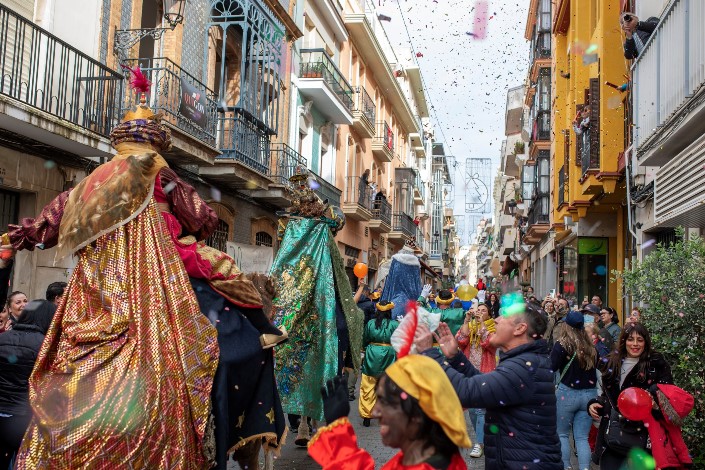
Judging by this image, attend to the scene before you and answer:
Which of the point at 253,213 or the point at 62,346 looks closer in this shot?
the point at 62,346

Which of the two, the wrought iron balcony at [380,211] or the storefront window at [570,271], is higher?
the wrought iron balcony at [380,211]

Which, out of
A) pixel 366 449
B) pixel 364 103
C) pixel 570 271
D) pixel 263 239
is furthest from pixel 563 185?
pixel 366 449

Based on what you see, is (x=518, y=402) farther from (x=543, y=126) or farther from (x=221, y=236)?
(x=543, y=126)

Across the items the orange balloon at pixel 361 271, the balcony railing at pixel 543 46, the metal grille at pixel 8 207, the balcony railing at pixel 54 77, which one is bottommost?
the orange balloon at pixel 361 271

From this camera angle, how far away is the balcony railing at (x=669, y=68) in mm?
7430

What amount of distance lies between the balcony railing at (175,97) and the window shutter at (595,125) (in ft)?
23.3

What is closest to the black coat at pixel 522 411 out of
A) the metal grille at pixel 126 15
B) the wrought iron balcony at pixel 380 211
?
the metal grille at pixel 126 15

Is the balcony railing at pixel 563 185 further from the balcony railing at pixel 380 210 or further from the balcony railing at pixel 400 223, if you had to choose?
the balcony railing at pixel 400 223

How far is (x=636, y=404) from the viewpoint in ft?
15.5

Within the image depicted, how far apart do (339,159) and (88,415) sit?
22636mm

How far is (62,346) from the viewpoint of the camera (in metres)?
3.54

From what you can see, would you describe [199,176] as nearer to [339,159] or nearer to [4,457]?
[4,457]

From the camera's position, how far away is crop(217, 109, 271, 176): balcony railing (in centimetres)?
1462

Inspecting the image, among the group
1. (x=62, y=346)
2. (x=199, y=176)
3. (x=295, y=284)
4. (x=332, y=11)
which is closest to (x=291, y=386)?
(x=295, y=284)
